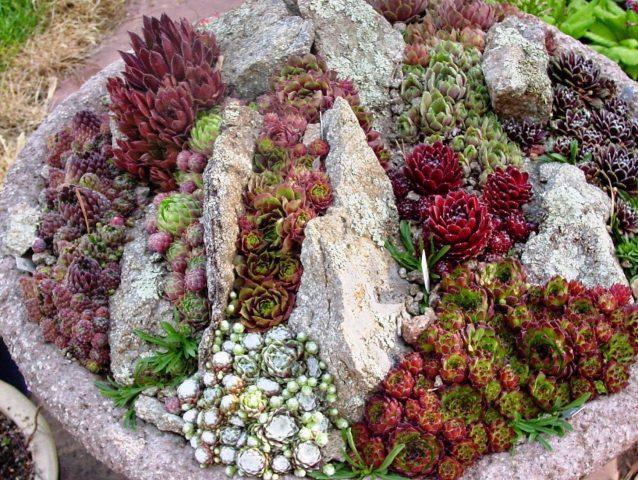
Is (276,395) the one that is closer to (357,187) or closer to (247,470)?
(247,470)

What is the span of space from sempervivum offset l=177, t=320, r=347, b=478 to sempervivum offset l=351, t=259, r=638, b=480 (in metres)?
0.16

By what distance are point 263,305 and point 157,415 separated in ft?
1.75

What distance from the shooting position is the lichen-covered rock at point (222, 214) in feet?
7.34

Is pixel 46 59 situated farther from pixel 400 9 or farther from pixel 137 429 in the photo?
pixel 137 429

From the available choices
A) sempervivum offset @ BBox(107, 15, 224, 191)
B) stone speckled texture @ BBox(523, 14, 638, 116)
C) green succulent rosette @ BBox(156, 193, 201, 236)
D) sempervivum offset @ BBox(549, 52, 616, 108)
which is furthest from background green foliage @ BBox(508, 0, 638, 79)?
green succulent rosette @ BBox(156, 193, 201, 236)

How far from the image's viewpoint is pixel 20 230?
287cm

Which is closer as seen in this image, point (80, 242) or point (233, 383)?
point (233, 383)

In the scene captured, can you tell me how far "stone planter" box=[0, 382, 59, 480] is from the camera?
2.95 meters

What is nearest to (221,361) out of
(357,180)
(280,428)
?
(280,428)

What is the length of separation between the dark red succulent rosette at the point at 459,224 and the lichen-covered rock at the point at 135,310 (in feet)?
3.46

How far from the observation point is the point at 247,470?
208 cm

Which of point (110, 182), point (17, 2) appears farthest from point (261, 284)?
point (17, 2)

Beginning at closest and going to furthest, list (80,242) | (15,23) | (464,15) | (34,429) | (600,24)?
(80,242), (34,429), (464,15), (600,24), (15,23)

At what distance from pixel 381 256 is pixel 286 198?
427 millimetres
